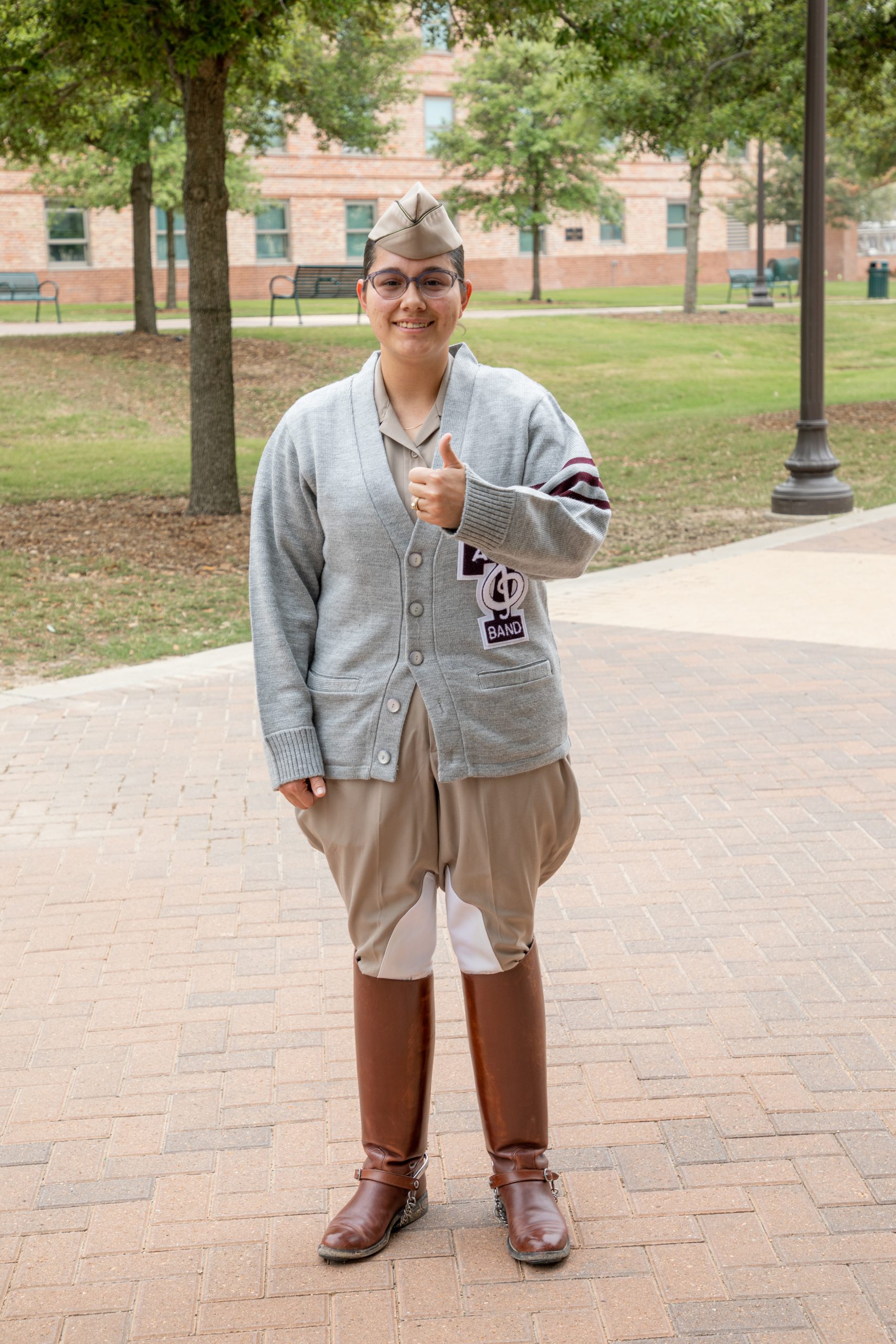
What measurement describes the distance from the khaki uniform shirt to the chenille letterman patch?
0.13 meters

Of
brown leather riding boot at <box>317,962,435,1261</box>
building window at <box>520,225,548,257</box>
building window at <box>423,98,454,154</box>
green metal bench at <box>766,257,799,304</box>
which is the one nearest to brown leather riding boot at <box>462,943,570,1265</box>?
brown leather riding boot at <box>317,962,435,1261</box>

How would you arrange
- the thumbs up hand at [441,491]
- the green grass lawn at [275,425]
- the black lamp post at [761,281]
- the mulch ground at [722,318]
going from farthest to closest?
the black lamp post at [761,281], the mulch ground at [722,318], the green grass lawn at [275,425], the thumbs up hand at [441,491]

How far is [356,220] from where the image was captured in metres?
47.0

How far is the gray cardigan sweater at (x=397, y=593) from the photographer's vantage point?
2680 mm

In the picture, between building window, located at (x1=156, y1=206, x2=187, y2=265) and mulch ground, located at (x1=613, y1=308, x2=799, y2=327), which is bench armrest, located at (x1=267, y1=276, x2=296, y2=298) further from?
mulch ground, located at (x1=613, y1=308, x2=799, y2=327)

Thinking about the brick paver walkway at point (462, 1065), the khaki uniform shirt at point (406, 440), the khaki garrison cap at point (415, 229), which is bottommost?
the brick paver walkway at point (462, 1065)

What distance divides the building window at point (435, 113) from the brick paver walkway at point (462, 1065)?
1760 inches

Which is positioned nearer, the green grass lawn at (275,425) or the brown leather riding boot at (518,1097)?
the brown leather riding boot at (518,1097)

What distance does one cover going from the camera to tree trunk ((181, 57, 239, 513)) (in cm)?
1141

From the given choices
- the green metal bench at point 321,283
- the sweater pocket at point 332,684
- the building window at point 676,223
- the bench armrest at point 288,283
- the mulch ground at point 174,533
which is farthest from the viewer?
the building window at point 676,223

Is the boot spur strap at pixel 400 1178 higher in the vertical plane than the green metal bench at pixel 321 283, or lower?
lower

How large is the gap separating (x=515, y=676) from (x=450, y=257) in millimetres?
762

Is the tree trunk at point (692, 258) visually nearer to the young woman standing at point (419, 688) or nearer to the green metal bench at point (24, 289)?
the green metal bench at point (24, 289)

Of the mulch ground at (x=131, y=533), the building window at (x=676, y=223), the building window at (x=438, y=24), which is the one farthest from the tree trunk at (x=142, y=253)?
the building window at (x=676, y=223)
